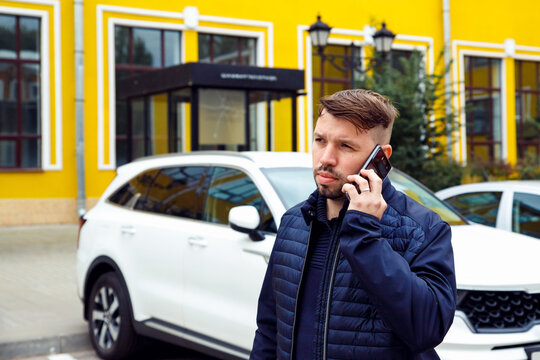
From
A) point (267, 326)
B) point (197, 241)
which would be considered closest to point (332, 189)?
point (267, 326)

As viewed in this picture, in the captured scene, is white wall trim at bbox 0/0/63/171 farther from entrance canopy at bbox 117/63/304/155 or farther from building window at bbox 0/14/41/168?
entrance canopy at bbox 117/63/304/155

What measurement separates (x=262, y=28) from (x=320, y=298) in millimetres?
18969

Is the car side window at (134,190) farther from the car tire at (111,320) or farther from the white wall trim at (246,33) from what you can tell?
the white wall trim at (246,33)

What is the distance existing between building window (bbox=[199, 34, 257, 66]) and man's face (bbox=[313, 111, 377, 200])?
17950mm

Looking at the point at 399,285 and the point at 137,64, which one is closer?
the point at 399,285

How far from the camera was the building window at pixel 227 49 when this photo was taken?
20.1 m

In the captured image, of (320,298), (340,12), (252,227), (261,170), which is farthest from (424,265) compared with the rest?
(340,12)

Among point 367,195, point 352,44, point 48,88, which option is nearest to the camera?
point 367,195

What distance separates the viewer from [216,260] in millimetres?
5211

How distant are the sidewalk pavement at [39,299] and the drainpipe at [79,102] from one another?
110 inches

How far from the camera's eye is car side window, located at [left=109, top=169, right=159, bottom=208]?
6449 mm

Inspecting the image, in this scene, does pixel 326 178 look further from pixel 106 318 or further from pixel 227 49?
pixel 227 49

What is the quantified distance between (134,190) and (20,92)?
40.9 ft

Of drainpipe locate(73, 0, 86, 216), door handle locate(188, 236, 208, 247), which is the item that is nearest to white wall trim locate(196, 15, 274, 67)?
drainpipe locate(73, 0, 86, 216)
